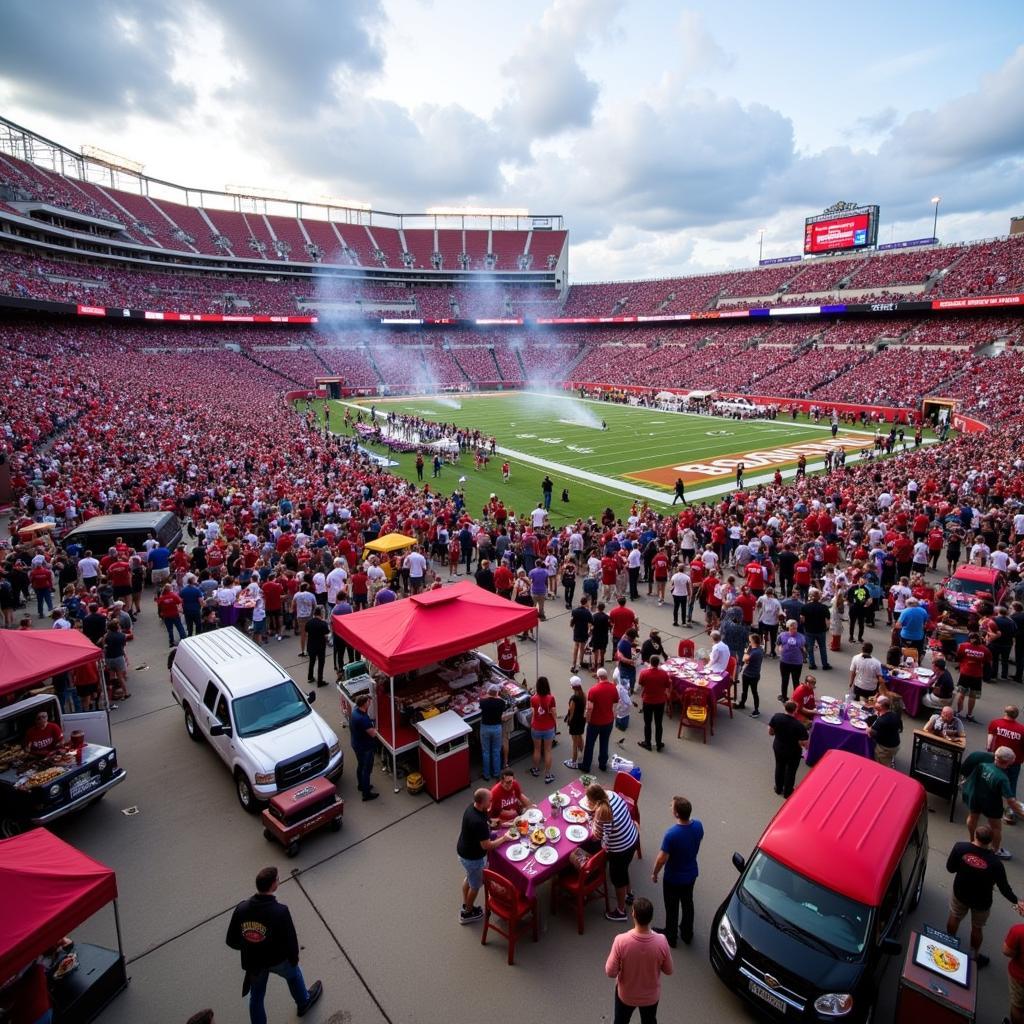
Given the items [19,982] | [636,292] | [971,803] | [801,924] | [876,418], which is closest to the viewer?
[19,982]

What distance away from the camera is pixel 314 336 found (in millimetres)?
74312

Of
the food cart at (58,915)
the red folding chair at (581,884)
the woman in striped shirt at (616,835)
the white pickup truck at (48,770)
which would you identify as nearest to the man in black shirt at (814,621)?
the woman in striped shirt at (616,835)

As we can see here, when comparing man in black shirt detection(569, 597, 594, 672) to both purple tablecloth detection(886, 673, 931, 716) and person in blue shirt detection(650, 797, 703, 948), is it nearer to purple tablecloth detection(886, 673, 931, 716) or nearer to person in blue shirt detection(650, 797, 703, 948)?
purple tablecloth detection(886, 673, 931, 716)

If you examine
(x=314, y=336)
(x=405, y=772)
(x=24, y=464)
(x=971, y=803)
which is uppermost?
(x=314, y=336)

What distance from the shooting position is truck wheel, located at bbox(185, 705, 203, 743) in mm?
9078

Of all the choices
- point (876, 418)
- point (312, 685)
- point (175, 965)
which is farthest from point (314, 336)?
point (175, 965)

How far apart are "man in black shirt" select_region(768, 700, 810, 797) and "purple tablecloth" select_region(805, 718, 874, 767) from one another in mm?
570

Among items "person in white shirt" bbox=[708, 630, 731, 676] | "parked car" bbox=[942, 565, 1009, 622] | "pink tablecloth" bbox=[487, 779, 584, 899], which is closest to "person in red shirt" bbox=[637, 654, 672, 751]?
"person in white shirt" bbox=[708, 630, 731, 676]

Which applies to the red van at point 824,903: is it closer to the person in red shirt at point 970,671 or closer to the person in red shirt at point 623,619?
the person in red shirt at point 970,671

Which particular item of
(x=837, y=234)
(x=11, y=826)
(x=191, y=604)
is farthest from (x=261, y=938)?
(x=837, y=234)

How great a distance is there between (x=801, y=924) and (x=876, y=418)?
44660 millimetres

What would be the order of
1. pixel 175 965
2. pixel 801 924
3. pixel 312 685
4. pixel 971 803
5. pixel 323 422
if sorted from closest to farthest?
pixel 801 924 → pixel 175 965 → pixel 971 803 → pixel 312 685 → pixel 323 422

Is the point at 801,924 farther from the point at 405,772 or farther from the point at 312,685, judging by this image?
the point at 312,685

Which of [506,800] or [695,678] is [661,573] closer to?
[695,678]
